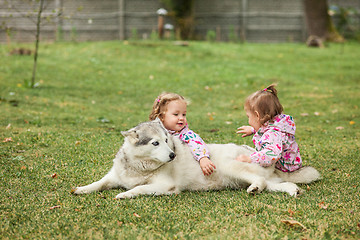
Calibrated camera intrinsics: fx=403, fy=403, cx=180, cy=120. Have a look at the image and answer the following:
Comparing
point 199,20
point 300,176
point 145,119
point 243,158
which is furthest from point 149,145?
Answer: point 199,20

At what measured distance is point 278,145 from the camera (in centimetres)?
441

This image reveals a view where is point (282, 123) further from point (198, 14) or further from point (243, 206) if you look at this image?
point (198, 14)

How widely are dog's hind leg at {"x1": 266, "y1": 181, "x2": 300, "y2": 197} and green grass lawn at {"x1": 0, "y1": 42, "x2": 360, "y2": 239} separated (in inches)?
4.1

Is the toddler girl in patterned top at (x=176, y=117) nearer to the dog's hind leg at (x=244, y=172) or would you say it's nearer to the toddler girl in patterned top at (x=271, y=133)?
the dog's hind leg at (x=244, y=172)

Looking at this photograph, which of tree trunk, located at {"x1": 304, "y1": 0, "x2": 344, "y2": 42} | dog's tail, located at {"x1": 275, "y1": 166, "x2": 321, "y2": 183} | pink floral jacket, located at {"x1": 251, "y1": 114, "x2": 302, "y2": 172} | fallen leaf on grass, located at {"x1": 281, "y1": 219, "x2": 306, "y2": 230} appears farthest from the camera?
tree trunk, located at {"x1": 304, "y1": 0, "x2": 344, "y2": 42}

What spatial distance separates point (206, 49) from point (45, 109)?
9975mm

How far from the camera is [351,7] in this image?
2339cm

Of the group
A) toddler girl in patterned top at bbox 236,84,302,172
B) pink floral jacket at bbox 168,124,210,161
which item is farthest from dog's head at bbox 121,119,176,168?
toddler girl in patterned top at bbox 236,84,302,172

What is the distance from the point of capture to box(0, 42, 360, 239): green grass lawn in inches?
134

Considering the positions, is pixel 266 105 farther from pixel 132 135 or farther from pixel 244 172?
pixel 132 135

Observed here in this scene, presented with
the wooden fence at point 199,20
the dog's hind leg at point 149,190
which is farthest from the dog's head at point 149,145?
the wooden fence at point 199,20

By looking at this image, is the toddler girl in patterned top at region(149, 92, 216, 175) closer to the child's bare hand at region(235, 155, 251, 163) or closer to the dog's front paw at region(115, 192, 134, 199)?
the child's bare hand at region(235, 155, 251, 163)

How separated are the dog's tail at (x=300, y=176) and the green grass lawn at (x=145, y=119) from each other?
105 millimetres

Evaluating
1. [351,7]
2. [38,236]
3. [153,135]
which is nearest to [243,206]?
[153,135]
